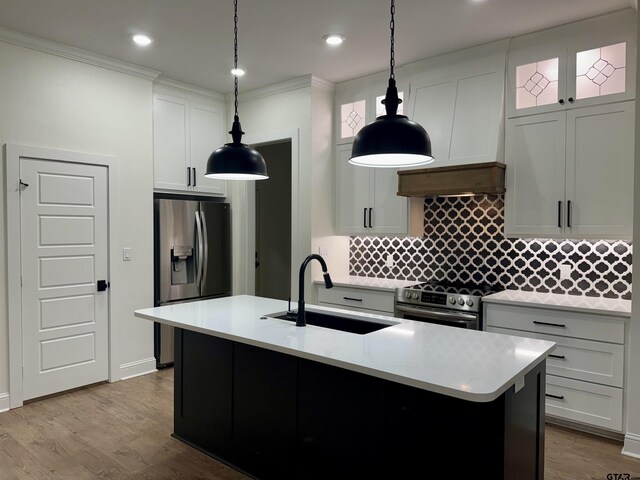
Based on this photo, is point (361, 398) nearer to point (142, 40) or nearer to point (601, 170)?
point (601, 170)

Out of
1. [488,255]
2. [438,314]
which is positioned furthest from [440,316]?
[488,255]

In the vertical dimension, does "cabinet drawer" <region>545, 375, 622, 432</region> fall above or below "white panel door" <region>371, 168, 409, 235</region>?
below

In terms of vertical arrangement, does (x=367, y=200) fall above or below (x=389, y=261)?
above

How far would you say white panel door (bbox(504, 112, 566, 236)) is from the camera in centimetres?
350

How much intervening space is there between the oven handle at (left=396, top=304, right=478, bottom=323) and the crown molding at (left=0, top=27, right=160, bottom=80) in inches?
125

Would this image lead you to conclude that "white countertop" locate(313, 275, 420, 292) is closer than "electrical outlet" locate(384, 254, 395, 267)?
Yes

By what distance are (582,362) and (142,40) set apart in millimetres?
3998

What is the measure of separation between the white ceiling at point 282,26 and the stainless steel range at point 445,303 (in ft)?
6.51

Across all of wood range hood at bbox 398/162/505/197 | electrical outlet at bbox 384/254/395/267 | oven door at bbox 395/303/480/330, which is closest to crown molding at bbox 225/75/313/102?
wood range hood at bbox 398/162/505/197

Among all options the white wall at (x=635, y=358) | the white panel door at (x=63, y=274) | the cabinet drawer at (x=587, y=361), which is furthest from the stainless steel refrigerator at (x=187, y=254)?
the white wall at (x=635, y=358)

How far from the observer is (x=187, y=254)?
4.88 meters

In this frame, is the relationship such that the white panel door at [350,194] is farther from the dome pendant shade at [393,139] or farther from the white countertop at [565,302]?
the dome pendant shade at [393,139]

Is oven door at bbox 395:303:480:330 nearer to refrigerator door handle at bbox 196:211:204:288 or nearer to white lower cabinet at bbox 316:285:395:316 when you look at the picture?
white lower cabinet at bbox 316:285:395:316

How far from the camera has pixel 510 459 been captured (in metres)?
1.92
